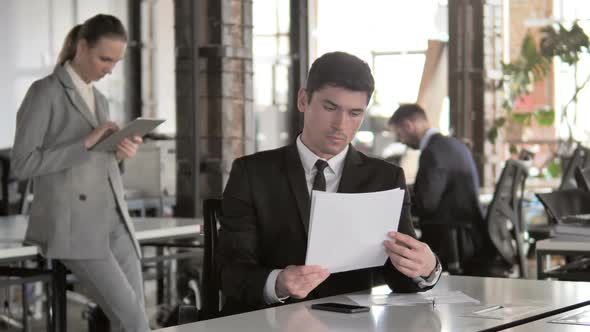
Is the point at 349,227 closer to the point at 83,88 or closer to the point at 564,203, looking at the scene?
the point at 83,88

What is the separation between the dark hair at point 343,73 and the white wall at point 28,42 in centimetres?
735

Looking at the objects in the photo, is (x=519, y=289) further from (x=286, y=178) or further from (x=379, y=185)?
(x=286, y=178)

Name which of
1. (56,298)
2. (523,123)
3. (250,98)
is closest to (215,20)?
(250,98)

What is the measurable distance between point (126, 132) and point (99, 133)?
0.37ft

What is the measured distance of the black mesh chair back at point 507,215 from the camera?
Answer: 5.63 meters

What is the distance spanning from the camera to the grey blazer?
11.8 feet

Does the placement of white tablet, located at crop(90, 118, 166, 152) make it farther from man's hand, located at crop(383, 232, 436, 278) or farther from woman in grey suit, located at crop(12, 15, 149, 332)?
man's hand, located at crop(383, 232, 436, 278)

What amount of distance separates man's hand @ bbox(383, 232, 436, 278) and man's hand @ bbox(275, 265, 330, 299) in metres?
0.17

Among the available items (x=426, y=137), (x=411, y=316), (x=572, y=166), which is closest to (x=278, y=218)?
(x=411, y=316)

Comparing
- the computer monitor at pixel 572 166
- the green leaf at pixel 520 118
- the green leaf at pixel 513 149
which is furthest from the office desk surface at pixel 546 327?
the green leaf at pixel 513 149

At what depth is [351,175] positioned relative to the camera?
257 centimetres

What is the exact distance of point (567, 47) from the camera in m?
9.11

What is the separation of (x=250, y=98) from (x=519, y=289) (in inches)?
155

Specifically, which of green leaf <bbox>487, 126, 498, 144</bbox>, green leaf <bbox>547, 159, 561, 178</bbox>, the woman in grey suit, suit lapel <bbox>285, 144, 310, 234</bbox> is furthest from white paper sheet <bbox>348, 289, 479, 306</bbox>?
green leaf <bbox>547, 159, 561, 178</bbox>
